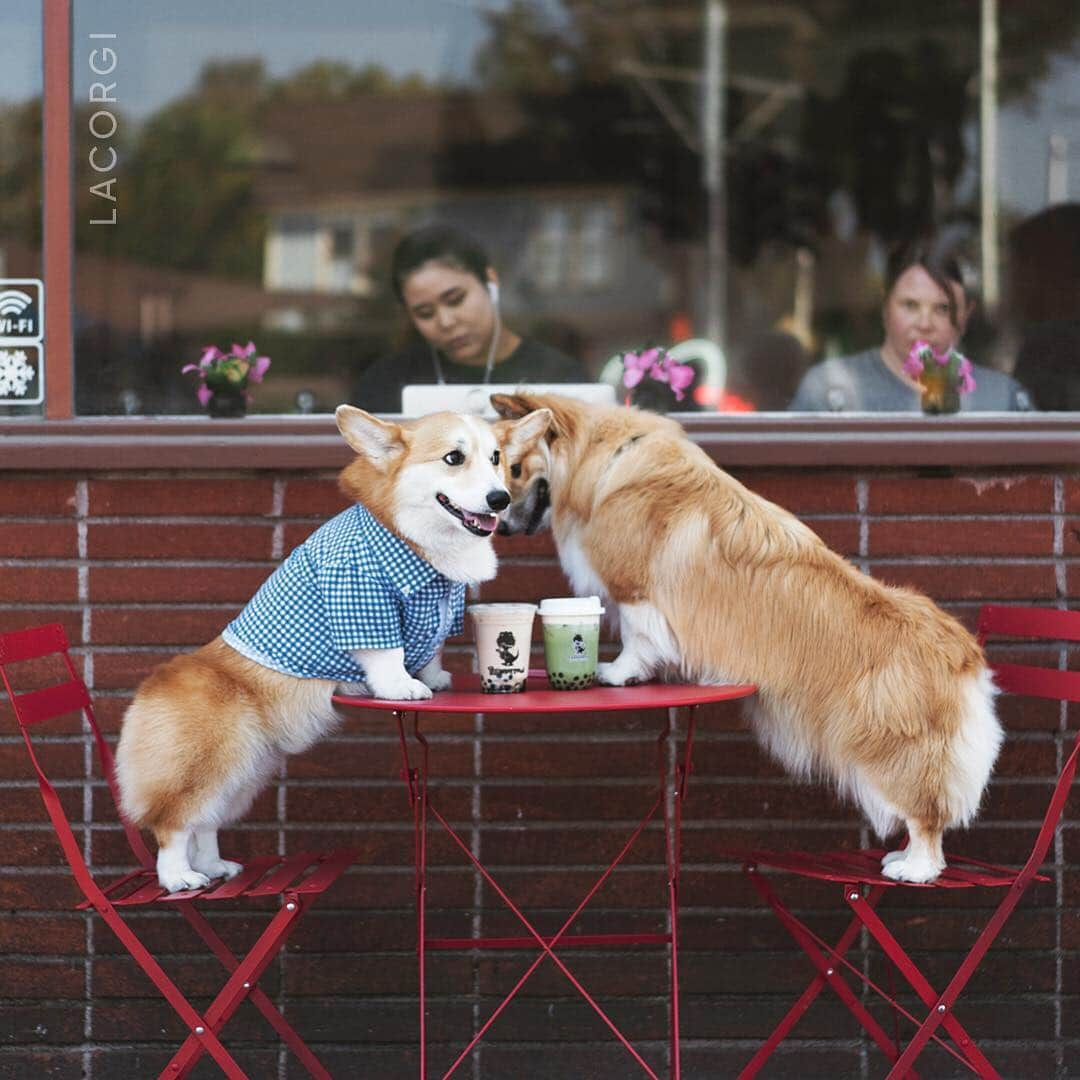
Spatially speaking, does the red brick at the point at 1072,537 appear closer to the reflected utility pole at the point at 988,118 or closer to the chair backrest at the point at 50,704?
the chair backrest at the point at 50,704

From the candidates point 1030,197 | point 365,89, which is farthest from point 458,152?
point 1030,197

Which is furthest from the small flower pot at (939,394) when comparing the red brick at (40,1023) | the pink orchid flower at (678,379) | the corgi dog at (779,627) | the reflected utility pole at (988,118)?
the reflected utility pole at (988,118)

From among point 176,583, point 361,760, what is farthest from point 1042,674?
point 176,583

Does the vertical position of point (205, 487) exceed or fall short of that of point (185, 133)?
it falls short

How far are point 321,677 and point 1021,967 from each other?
6.52 ft

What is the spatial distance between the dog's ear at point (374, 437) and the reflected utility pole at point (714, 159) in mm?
4687

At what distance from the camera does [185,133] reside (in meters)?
6.22

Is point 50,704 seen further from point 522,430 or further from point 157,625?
point 522,430

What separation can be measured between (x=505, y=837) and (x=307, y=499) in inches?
38.4

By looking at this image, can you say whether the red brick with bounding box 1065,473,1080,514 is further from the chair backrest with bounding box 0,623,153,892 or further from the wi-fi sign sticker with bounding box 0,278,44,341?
the wi-fi sign sticker with bounding box 0,278,44,341

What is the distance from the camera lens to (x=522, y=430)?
10.7 ft

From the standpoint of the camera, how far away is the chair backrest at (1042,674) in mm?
3182

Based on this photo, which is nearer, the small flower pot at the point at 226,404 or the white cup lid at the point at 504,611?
the white cup lid at the point at 504,611

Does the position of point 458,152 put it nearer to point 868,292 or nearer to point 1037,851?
point 868,292
